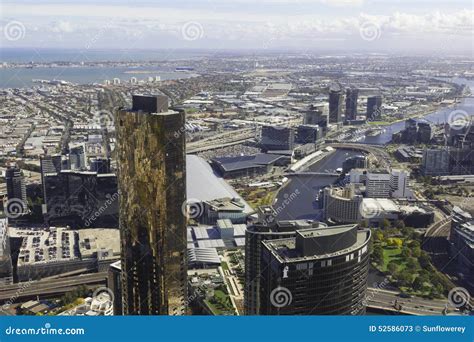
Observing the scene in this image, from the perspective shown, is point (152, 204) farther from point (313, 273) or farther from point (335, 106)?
point (335, 106)

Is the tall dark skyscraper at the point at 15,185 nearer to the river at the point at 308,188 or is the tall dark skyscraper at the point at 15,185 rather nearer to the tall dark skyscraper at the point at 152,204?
the river at the point at 308,188

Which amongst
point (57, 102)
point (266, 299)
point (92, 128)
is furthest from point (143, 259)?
point (57, 102)

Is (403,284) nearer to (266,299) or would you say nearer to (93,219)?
(266,299)

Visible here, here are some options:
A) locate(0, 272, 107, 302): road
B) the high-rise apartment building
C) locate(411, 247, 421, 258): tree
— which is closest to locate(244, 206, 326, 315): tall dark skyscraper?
locate(0, 272, 107, 302): road

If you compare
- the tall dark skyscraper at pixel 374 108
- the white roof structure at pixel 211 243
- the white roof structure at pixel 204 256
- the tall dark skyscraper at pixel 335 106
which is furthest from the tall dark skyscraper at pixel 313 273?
the tall dark skyscraper at pixel 374 108

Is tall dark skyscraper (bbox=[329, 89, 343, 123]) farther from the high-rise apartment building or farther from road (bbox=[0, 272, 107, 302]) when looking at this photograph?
road (bbox=[0, 272, 107, 302])

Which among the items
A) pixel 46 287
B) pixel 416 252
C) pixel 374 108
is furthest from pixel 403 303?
pixel 374 108
